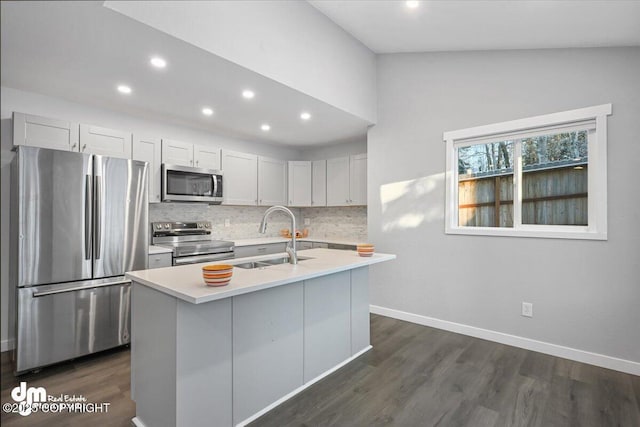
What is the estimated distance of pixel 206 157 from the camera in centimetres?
404

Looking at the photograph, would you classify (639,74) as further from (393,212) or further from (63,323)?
(63,323)

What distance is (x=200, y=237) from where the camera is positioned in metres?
4.17

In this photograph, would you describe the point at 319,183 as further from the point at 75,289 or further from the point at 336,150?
the point at 75,289

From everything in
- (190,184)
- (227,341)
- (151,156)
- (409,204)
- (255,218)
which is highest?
(151,156)

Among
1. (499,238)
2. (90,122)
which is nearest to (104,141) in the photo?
(90,122)

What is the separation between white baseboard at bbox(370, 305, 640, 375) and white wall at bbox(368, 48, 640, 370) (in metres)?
0.04

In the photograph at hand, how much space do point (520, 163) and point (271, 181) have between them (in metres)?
3.21

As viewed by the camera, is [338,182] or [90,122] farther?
[338,182]

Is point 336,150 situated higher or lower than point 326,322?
higher

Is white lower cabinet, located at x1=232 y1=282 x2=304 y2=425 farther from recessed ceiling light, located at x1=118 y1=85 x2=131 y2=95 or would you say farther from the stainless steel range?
recessed ceiling light, located at x1=118 y1=85 x2=131 y2=95

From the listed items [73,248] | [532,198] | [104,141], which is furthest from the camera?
[104,141]

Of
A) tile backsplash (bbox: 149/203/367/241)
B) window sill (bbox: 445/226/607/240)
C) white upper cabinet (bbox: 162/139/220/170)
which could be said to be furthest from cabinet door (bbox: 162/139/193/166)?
window sill (bbox: 445/226/607/240)

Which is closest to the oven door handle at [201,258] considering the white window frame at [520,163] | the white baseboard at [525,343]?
the white baseboard at [525,343]

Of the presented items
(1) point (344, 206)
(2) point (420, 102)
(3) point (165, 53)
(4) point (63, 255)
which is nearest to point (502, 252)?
(2) point (420, 102)
